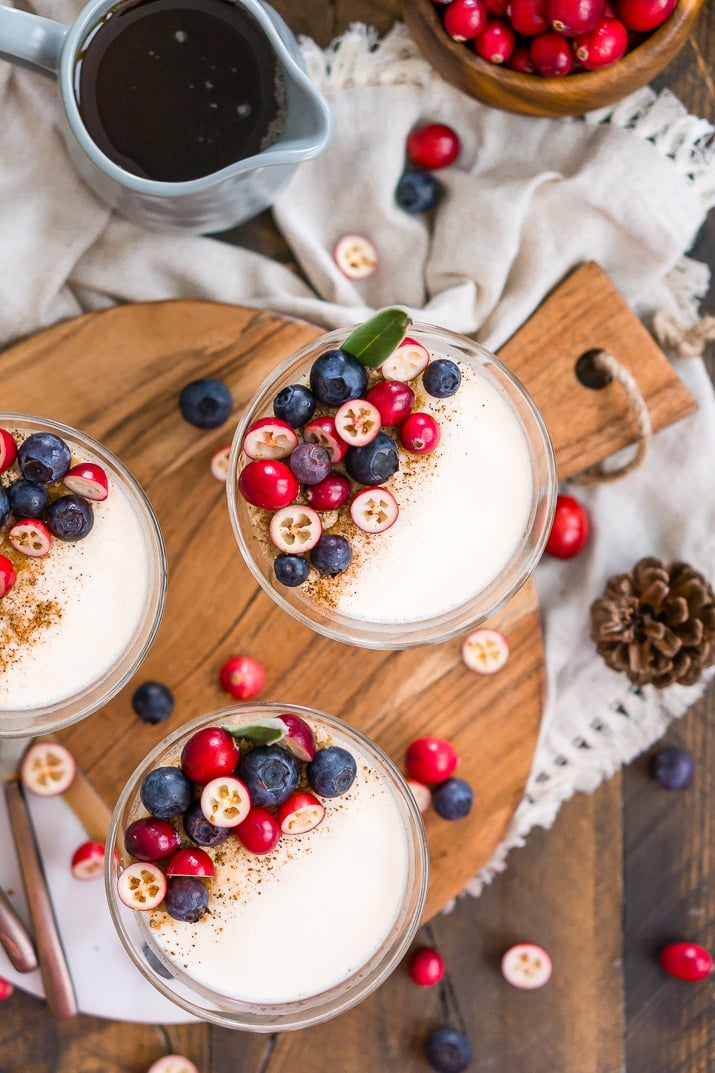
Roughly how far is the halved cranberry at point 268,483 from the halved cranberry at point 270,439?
1 cm

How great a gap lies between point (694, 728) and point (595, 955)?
45 centimetres

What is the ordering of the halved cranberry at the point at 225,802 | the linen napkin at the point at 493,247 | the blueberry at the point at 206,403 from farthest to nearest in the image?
the linen napkin at the point at 493,247 → the blueberry at the point at 206,403 → the halved cranberry at the point at 225,802

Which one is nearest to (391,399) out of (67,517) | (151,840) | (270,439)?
(270,439)

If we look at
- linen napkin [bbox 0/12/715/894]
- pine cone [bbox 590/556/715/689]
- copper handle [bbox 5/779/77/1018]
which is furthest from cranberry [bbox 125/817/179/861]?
pine cone [bbox 590/556/715/689]

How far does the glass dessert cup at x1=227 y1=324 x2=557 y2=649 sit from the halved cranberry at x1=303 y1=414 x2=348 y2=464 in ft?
0.09

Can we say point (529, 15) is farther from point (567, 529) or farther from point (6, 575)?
point (6, 575)

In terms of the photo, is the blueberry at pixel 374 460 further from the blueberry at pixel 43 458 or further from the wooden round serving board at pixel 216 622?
the blueberry at pixel 43 458

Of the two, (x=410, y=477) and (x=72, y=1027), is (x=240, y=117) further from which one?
(x=72, y=1027)

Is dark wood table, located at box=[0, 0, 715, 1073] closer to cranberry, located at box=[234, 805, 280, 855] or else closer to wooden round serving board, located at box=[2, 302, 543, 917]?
wooden round serving board, located at box=[2, 302, 543, 917]

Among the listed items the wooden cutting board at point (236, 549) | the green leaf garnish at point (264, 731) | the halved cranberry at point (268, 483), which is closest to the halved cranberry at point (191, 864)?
the green leaf garnish at point (264, 731)

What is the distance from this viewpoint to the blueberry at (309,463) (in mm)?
1354

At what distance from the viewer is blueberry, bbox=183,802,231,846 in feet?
4.37

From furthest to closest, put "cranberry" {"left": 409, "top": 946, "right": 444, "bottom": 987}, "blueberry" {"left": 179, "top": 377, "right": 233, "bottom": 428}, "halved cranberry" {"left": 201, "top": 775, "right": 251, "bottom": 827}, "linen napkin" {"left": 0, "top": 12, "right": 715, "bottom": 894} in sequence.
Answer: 1. "cranberry" {"left": 409, "top": 946, "right": 444, "bottom": 987}
2. "linen napkin" {"left": 0, "top": 12, "right": 715, "bottom": 894}
3. "blueberry" {"left": 179, "top": 377, "right": 233, "bottom": 428}
4. "halved cranberry" {"left": 201, "top": 775, "right": 251, "bottom": 827}

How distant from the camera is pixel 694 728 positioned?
74.7 inches
